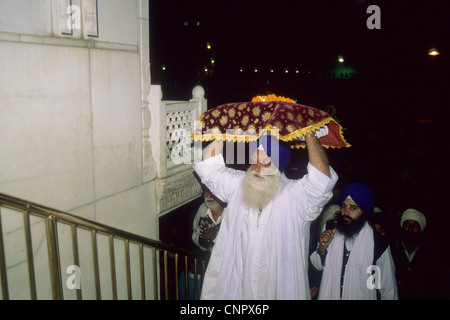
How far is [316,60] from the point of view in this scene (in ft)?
97.7

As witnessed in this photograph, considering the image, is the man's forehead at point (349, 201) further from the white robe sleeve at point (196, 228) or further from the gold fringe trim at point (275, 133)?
the white robe sleeve at point (196, 228)

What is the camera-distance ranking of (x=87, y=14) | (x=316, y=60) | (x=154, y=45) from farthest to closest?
1. (x=154, y=45)
2. (x=316, y=60)
3. (x=87, y=14)

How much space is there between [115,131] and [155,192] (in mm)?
1265

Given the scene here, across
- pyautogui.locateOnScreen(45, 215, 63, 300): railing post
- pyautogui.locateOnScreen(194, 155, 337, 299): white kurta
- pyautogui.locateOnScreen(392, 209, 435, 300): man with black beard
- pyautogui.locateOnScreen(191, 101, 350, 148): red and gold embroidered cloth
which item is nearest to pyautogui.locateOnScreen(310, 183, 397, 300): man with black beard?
pyautogui.locateOnScreen(392, 209, 435, 300): man with black beard

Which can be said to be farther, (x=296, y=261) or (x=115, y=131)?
(x=115, y=131)

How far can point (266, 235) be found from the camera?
300cm

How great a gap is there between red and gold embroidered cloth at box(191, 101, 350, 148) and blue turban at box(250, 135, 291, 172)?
138 mm

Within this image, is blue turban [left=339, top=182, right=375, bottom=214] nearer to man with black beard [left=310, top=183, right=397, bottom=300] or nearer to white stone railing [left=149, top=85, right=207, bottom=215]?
man with black beard [left=310, top=183, right=397, bottom=300]

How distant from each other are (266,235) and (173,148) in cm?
297

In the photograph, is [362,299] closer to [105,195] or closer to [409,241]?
[409,241]

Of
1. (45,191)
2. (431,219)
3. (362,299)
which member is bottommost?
(431,219)

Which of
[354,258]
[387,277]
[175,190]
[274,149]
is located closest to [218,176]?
[274,149]

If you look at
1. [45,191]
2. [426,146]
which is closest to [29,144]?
[45,191]

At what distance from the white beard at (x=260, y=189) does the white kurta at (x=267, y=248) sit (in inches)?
1.9
